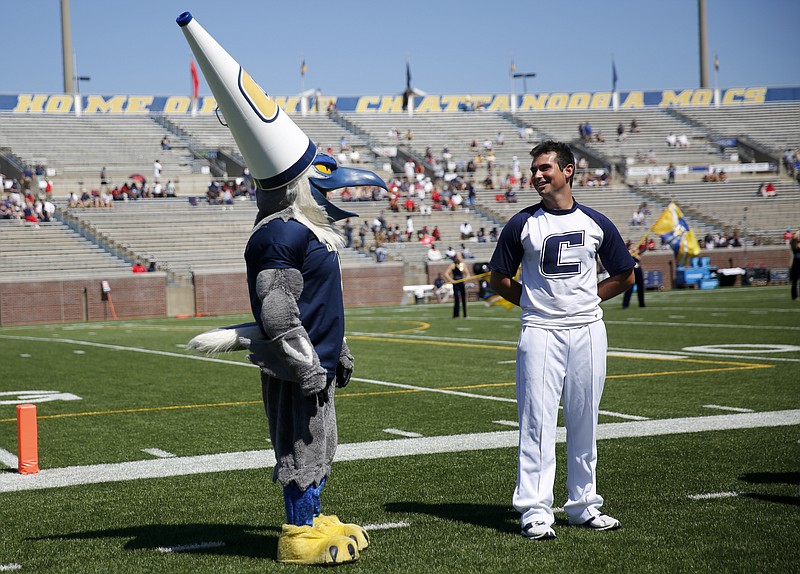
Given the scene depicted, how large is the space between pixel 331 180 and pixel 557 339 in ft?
4.50

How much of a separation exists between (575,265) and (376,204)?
4033cm

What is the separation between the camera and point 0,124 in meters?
47.6

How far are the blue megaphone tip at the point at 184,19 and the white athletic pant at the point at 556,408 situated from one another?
7.15 ft

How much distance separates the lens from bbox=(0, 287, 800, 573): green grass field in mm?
4898

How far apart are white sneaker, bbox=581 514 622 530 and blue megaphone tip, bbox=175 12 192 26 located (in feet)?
9.80

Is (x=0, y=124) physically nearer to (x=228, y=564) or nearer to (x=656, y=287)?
(x=656, y=287)

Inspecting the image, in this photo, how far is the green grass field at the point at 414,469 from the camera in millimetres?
4898

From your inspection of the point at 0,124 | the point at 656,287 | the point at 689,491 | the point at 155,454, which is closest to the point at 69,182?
the point at 0,124

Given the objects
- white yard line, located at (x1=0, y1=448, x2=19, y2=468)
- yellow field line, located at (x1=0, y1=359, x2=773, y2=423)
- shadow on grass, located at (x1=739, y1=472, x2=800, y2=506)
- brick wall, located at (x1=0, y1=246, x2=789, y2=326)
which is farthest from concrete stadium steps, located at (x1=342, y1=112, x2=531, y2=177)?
shadow on grass, located at (x1=739, y1=472, x2=800, y2=506)

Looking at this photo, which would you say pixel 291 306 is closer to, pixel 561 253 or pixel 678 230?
pixel 561 253

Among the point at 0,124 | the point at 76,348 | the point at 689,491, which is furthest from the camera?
the point at 0,124

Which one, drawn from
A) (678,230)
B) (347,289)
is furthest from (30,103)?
(678,230)

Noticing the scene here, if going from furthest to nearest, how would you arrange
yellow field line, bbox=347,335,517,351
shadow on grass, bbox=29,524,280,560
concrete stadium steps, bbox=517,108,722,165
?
concrete stadium steps, bbox=517,108,722,165, yellow field line, bbox=347,335,517,351, shadow on grass, bbox=29,524,280,560

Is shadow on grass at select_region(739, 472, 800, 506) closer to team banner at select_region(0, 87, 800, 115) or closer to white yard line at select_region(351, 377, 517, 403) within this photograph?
white yard line at select_region(351, 377, 517, 403)
